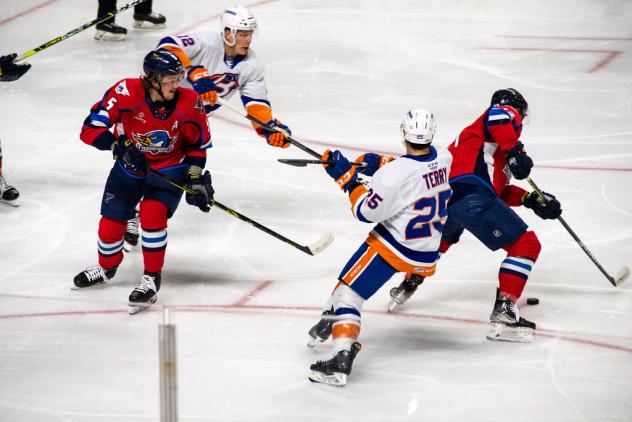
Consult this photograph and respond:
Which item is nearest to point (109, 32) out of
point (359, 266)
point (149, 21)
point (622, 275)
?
point (149, 21)

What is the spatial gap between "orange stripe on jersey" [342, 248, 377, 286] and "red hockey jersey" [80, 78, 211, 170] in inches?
39.9

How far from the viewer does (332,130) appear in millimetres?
6328

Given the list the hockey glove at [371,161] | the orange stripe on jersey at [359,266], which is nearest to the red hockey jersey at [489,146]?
the hockey glove at [371,161]

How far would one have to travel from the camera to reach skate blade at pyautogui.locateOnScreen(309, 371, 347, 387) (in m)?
3.05

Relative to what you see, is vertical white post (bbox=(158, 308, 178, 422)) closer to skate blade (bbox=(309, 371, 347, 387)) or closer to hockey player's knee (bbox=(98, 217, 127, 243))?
skate blade (bbox=(309, 371, 347, 387))

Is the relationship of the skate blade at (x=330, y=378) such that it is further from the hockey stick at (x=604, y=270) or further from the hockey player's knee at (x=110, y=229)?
the hockey stick at (x=604, y=270)

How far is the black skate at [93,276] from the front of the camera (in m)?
4.14

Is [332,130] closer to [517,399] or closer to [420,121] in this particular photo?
[420,121]

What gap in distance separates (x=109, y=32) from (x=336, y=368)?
549 cm

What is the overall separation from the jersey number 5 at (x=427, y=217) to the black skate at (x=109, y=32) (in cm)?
517

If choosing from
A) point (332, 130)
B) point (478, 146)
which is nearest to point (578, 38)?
point (332, 130)

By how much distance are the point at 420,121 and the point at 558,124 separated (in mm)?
3319

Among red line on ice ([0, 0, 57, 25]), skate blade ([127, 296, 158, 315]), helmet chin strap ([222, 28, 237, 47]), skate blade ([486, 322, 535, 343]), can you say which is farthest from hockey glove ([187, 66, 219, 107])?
red line on ice ([0, 0, 57, 25])

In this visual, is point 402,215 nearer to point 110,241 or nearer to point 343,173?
point 343,173
